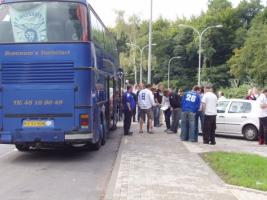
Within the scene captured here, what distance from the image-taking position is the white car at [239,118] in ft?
64.2

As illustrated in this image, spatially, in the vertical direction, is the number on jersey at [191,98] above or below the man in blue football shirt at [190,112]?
above

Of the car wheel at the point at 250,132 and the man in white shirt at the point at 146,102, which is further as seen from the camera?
the man in white shirt at the point at 146,102

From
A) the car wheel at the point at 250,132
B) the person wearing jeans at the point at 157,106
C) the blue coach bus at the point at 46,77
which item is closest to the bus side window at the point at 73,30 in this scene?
the blue coach bus at the point at 46,77

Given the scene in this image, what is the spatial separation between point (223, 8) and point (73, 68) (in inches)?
3660

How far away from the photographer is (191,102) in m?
17.1

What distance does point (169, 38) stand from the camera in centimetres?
10400

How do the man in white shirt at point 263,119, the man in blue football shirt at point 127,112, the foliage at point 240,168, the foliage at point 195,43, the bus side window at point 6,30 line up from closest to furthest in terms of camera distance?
1. the foliage at point 240,168
2. the bus side window at point 6,30
3. the man in white shirt at point 263,119
4. the man in blue football shirt at point 127,112
5. the foliage at point 195,43

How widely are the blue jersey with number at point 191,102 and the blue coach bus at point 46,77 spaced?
16.1 ft

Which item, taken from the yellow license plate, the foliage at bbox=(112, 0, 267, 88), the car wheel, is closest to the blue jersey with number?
the car wheel

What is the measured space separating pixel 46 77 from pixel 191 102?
5.67 m

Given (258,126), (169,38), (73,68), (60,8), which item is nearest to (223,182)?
(73,68)

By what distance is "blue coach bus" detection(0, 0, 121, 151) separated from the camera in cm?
1288

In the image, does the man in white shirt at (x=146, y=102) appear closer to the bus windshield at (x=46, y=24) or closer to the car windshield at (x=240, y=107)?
the car windshield at (x=240, y=107)

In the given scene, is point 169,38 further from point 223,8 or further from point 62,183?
point 62,183
